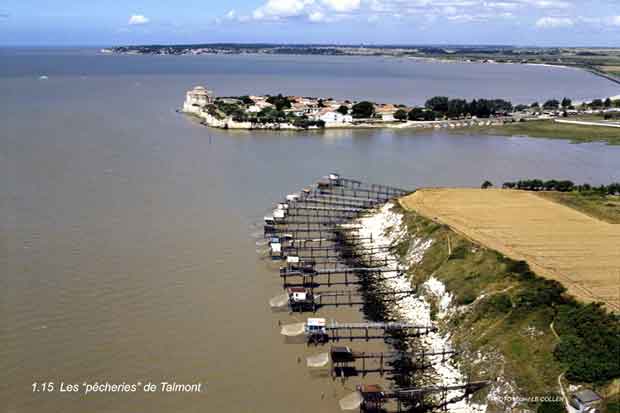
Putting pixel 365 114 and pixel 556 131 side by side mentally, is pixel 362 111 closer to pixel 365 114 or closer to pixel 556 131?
pixel 365 114

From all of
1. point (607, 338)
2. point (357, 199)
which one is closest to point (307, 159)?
point (357, 199)

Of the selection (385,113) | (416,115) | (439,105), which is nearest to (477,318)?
(416,115)

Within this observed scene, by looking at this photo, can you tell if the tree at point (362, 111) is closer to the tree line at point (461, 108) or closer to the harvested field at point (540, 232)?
the tree line at point (461, 108)

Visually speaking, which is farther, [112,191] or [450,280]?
[112,191]

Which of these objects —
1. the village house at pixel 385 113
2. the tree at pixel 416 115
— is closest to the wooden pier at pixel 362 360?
the village house at pixel 385 113

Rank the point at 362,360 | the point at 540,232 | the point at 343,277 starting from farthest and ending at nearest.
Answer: the point at 540,232
the point at 343,277
the point at 362,360

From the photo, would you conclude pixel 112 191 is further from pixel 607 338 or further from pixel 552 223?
pixel 607 338
